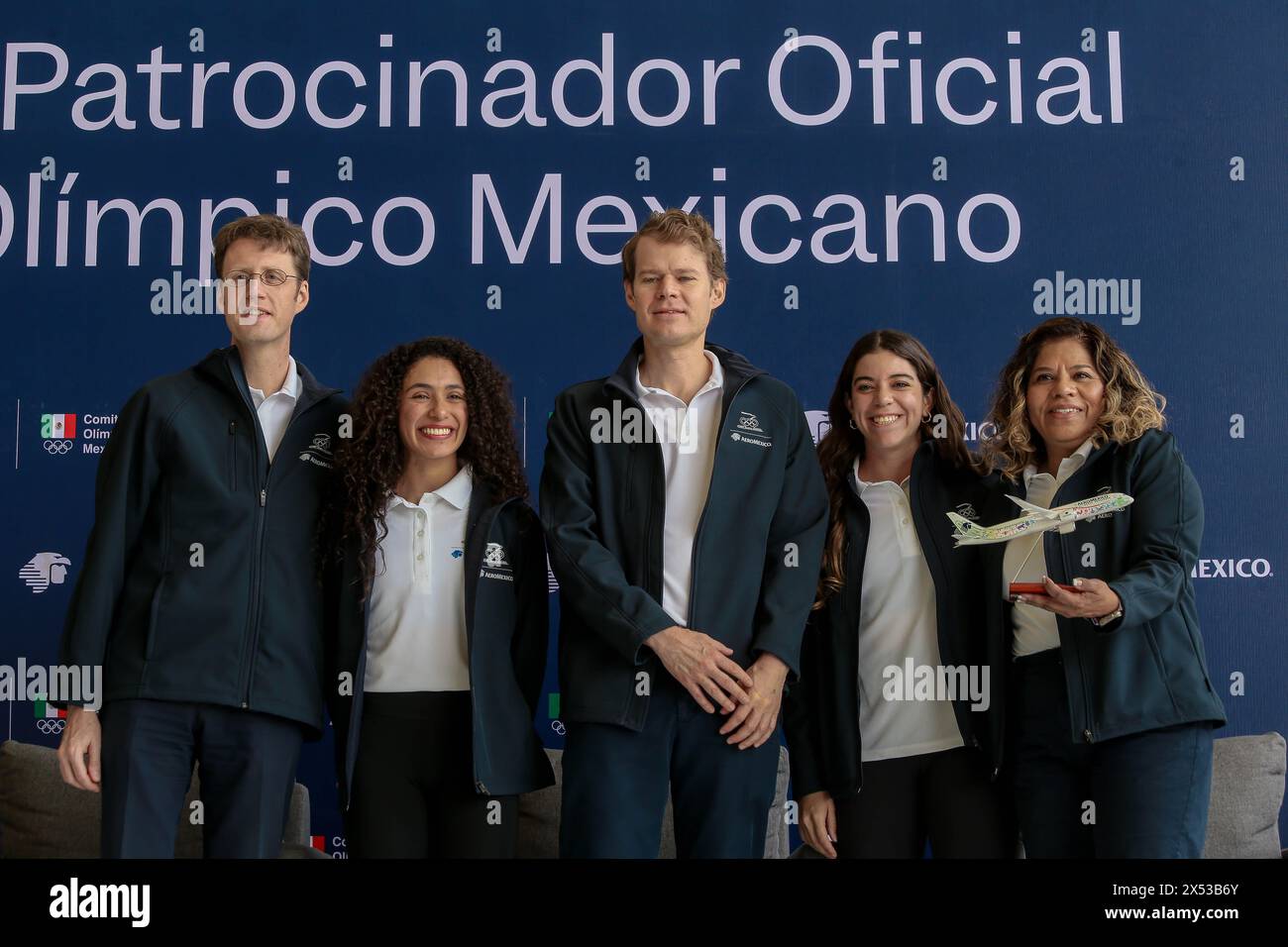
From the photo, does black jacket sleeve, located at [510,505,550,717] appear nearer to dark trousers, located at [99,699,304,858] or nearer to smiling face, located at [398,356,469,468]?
smiling face, located at [398,356,469,468]

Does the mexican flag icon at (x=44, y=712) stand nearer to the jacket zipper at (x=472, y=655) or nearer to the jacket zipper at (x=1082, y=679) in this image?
the jacket zipper at (x=472, y=655)

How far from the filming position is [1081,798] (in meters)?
3.04

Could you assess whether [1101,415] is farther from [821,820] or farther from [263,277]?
[263,277]

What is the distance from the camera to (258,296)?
331 centimetres

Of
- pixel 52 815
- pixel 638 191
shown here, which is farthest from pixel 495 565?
pixel 638 191

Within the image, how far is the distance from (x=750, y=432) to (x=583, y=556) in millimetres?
529

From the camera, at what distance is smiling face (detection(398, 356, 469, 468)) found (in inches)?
129

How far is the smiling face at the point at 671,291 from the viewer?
330 cm

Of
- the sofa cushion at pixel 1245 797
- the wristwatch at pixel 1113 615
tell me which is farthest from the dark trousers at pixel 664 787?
the sofa cushion at pixel 1245 797

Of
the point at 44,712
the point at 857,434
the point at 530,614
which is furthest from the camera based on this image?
the point at 44,712

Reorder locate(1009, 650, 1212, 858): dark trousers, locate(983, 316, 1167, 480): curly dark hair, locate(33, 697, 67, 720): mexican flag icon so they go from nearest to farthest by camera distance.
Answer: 1. locate(1009, 650, 1212, 858): dark trousers
2. locate(983, 316, 1167, 480): curly dark hair
3. locate(33, 697, 67, 720): mexican flag icon

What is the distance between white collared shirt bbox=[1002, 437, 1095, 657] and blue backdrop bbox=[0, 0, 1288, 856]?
1251mm

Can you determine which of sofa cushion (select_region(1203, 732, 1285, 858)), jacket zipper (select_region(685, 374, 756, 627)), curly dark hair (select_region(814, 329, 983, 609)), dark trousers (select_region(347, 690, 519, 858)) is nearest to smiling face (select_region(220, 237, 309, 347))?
dark trousers (select_region(347, 690, 519, 858))

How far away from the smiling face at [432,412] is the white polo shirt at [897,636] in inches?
42.7
